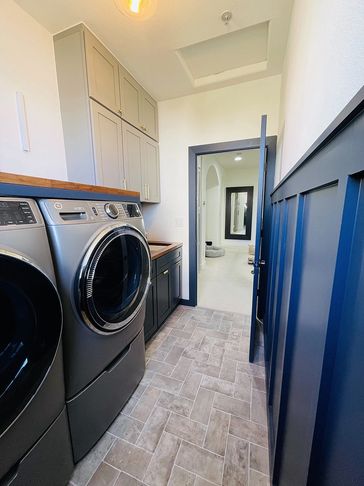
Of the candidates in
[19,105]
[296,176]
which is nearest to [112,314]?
[296,176]

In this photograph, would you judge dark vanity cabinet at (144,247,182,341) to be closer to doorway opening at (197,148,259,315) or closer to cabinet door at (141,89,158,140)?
doorway opening at (197,148,259,315)

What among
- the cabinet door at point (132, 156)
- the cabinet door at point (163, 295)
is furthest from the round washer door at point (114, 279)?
the cabinet door at point (132, 156)

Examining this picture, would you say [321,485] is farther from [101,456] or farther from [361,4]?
[101,456]

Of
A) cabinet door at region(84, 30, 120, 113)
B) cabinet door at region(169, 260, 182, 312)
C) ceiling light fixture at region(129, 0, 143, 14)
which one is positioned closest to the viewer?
ceiling light fixture at region(129, 0, 143, 14)

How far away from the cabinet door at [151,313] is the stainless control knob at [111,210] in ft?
3.05

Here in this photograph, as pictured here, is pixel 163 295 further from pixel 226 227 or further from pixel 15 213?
pixel 226 227

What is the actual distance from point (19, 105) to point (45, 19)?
67 cm

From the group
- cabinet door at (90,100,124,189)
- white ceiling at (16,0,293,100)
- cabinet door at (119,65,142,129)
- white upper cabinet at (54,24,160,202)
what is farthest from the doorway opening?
cabinet door at (90,100,124,189)

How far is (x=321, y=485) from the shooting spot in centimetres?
44

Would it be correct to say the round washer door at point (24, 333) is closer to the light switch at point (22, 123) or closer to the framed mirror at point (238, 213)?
the light switch at point (22, 123)

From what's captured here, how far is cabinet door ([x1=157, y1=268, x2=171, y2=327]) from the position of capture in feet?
6.82

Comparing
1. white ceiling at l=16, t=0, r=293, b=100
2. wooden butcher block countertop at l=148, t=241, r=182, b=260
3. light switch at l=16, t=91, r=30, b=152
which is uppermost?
white ceiling at l=16, t=0, r=293, b=100

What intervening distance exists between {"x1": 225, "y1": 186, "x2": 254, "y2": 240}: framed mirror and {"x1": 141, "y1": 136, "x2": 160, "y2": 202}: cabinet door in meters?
4.88

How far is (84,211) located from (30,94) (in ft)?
4.32
